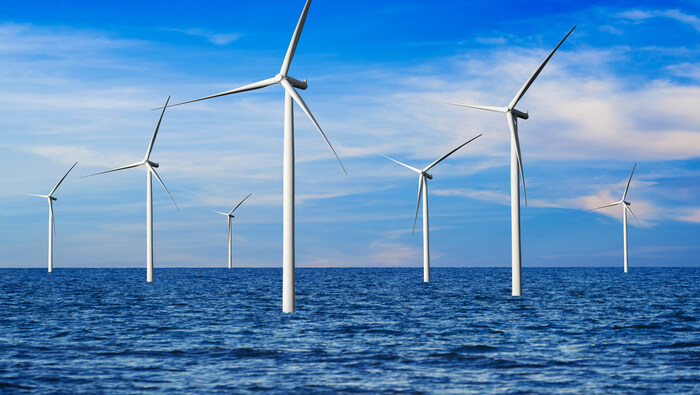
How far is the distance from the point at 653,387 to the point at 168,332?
2465cm

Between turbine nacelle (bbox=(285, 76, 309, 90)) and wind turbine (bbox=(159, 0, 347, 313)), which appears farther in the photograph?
turbine nacelle (bbox=(285, 76, 309, 90))

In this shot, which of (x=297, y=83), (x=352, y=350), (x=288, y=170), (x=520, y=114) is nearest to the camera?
(x=352, y=350)

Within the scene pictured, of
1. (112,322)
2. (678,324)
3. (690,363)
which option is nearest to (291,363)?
(690,363)

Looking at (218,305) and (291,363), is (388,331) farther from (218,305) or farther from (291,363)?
(218,305)

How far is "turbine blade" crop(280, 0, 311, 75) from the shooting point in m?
46.5

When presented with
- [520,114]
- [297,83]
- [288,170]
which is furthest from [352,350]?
[520,114]

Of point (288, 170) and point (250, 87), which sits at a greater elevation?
point (250, 87)

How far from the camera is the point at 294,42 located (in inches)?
1854

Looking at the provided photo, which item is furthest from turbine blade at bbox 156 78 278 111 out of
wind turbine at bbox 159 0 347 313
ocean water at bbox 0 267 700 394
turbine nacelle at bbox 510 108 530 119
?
turbine nacelle at bbox 510 108 530 119

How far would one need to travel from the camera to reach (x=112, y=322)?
1703 inches

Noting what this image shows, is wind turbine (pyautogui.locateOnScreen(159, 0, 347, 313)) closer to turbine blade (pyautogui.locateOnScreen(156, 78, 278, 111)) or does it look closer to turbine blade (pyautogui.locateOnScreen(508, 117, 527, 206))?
turbine blade (pyautogui.locateOnScreen(156, 78, 278, 111))

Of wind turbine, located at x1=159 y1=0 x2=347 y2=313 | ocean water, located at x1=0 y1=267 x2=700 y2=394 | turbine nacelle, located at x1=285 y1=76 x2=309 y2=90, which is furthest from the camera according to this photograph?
turbine nacelle, located at x1=285 y1=76 x2=309 y2=90

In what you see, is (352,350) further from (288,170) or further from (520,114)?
(520,114)

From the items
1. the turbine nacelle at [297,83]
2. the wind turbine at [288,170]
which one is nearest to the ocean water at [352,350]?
the wind turbine at [288,170]
